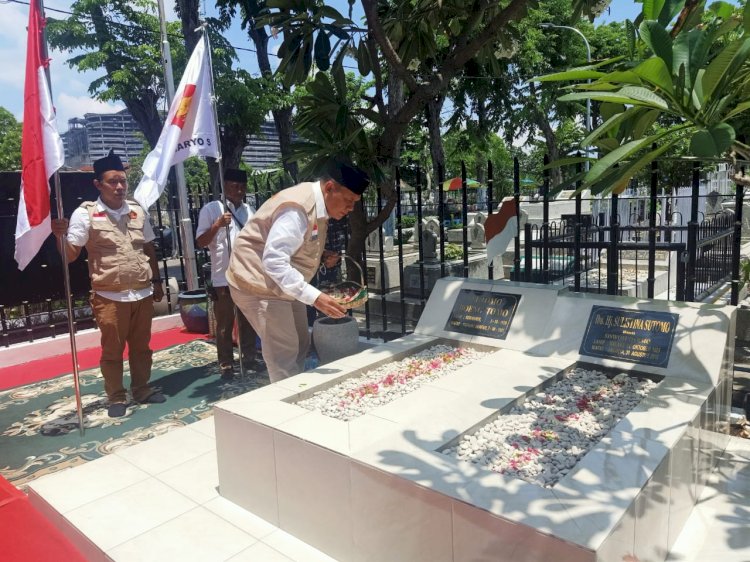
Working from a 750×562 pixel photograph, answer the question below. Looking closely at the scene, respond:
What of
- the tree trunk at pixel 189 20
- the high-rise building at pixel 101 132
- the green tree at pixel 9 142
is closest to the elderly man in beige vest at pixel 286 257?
the tree trunk at pixel 189 20

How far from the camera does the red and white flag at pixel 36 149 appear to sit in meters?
3.81

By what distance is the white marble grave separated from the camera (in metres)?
1.99

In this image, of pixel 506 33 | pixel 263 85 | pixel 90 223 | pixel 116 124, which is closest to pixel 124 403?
pixel 90 223

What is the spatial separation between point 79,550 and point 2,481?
3.31 feet

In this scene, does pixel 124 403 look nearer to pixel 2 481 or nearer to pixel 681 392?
pixel 2 481

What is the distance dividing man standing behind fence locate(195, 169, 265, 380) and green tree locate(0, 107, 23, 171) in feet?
91.1

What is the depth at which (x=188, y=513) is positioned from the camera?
2975 mm

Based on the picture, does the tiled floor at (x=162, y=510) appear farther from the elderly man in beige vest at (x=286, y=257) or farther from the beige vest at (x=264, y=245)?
the beige vest at (x=264, y=245)

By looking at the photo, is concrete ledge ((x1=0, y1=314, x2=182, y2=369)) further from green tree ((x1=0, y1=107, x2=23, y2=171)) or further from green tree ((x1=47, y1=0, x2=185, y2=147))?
green tree ((x1=0, y1=107, x2=23, y2=171))

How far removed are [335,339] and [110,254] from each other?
1.84 metres

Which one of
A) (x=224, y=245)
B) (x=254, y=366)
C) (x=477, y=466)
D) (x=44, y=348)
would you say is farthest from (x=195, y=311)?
(x=477, y=466)

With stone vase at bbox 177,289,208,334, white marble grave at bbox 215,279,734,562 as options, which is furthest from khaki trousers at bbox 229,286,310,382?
stone vase at bbox 177,289,208,334

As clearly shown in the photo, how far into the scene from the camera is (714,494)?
2.96 m

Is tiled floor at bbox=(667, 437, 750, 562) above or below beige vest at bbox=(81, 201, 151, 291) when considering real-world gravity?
below
